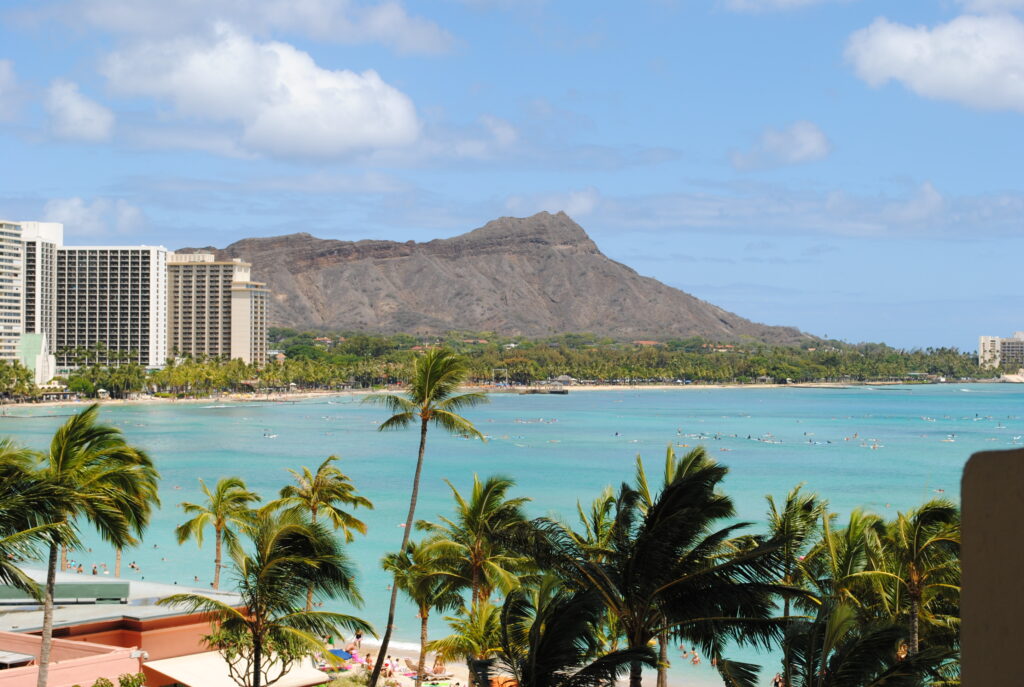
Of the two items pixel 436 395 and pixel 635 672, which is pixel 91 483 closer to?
pixel 436 395

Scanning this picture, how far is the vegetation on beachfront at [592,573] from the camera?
9539 mm

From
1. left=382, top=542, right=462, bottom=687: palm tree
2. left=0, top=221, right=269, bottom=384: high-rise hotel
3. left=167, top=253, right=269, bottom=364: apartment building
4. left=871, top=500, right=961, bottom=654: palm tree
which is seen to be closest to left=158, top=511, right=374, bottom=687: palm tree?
left=382, top=542, right=462, bottom=687: palm tree

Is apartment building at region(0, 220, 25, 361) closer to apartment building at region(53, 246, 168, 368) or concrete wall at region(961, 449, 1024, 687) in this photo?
apartment building at region(53, 246, 168, 368)

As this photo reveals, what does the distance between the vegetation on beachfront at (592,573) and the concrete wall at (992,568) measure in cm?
418

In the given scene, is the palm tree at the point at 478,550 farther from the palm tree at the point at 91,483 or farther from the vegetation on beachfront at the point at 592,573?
the palm tree at the point at 91,483

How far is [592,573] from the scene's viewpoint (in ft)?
35.8

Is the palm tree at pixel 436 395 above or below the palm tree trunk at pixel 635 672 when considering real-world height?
above

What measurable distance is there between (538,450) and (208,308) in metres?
112

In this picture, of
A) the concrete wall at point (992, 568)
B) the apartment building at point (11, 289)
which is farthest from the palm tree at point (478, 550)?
the apartment building at point (11, 289)

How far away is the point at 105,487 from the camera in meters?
14.0

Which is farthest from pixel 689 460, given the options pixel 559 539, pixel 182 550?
pixel 182 550

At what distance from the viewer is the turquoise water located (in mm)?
51656

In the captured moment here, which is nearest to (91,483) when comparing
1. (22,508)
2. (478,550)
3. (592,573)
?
(22,508)

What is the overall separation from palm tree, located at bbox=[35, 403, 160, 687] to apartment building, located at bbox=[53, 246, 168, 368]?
159 meters
